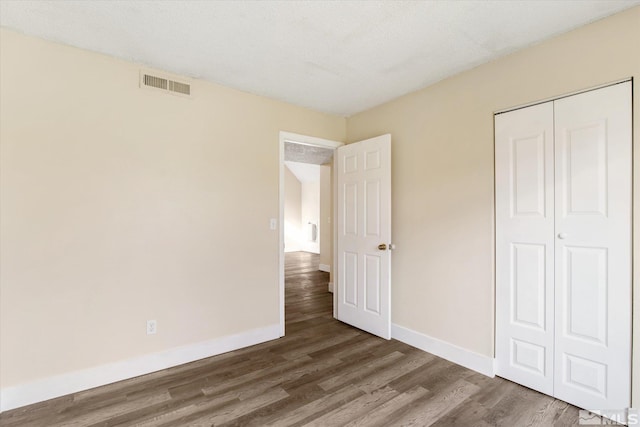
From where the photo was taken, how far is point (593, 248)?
1.90m

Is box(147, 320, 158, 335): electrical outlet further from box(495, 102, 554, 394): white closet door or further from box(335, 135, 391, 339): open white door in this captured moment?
box(495, 102, 554, 394): white closet door

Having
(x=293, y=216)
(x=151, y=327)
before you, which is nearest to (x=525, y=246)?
(x=151, y=327)

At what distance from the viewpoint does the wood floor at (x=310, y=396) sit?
186 centimetres

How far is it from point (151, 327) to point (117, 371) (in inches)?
14.6

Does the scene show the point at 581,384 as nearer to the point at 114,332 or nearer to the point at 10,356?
the point at 114,332

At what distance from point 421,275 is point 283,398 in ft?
5.47

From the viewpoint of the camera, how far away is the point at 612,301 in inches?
72.0

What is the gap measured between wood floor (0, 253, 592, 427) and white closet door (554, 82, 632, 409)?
0.30m

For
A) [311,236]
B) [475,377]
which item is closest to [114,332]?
[475,377]

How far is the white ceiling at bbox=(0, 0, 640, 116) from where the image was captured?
1.75 m

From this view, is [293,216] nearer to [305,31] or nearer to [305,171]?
[305,171]

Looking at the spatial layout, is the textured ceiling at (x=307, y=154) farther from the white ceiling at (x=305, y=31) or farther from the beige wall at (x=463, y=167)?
the white ceiling at (x=305, y=31)

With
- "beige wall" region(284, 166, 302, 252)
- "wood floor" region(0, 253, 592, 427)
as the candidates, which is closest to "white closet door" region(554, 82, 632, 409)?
"wood floor" region(0, 253, 592, 427)

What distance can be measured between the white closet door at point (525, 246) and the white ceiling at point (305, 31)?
1.99 ft
